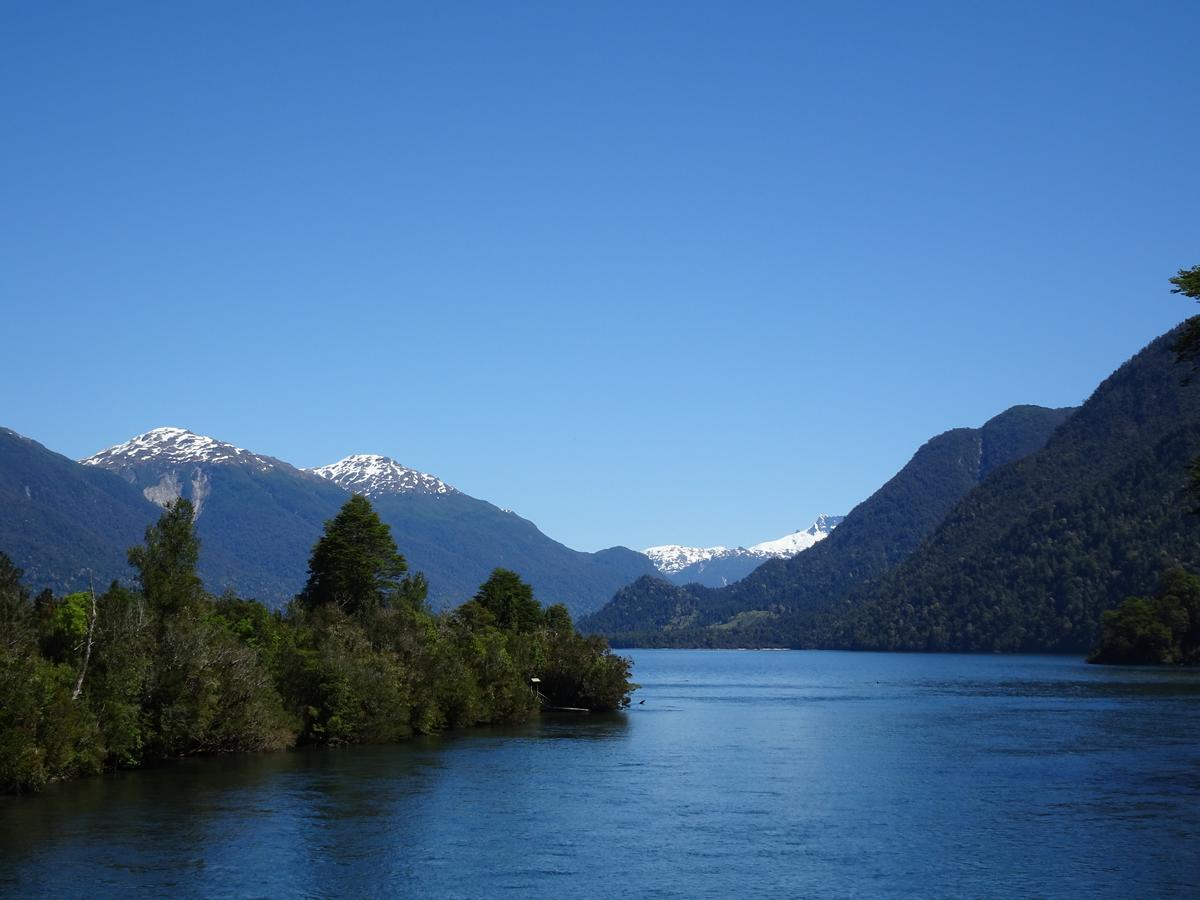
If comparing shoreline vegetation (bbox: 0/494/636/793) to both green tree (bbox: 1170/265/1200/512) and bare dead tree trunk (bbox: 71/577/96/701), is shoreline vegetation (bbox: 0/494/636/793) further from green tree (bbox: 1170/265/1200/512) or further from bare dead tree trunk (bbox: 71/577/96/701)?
green tree (bbox: 1170/265/1200/512)

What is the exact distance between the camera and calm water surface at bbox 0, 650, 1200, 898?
51.6m

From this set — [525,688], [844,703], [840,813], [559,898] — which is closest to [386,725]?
[525,688]

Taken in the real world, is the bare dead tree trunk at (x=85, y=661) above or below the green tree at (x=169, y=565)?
below

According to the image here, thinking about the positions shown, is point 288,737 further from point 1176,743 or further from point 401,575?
point 1176,743

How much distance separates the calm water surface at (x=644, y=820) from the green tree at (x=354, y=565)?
117 ft

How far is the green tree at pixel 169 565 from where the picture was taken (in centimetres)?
9644

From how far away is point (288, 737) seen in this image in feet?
317

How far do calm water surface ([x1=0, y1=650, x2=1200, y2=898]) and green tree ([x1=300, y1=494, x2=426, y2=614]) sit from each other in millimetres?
35697

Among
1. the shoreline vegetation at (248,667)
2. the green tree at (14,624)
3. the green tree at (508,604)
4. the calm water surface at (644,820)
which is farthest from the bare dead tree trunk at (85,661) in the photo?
the green tree at (508,604)

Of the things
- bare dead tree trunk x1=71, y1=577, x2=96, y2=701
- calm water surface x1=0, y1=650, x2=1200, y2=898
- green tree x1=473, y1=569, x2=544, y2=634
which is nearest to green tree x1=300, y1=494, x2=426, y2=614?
green tree x1=473, y1=569, x2=544, y2=634

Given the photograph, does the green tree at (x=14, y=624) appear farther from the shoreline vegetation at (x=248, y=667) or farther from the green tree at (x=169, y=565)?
the green tree at (x=169, y=565)

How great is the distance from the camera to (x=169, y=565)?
9756cm

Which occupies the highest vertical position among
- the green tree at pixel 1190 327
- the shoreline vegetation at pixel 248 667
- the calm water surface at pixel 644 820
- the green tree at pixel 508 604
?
the green tree at pixel 1190 327

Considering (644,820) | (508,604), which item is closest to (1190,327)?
(644,820)
